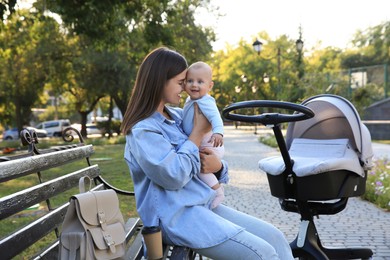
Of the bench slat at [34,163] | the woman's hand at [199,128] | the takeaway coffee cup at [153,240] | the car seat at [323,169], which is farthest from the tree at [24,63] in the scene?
the takeaway coffee cup at [153,240]

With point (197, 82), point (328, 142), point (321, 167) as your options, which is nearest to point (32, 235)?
point (197, 82)

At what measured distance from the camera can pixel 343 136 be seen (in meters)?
3.73

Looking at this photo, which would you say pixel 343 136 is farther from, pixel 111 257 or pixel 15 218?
pixel 15 218

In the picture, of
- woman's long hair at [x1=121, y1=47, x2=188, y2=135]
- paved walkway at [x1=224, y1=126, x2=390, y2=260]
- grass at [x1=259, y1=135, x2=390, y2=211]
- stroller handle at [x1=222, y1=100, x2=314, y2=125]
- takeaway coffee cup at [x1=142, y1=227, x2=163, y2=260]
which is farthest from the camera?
grass at [x1=259, y1=135, x2=390, y2=211]

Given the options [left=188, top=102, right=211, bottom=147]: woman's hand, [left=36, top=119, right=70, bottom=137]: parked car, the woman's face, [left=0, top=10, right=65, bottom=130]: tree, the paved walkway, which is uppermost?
[left=0, top=10, right=65, bottom=130]: tree

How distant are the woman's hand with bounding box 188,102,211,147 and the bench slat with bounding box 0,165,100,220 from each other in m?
0.88

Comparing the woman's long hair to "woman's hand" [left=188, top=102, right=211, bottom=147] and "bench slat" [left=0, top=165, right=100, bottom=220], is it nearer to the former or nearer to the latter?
"woman's hand" [left=188, top=102, right=211, bottom=147]

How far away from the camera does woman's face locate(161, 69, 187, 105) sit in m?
2.31

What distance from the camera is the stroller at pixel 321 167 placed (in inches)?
132

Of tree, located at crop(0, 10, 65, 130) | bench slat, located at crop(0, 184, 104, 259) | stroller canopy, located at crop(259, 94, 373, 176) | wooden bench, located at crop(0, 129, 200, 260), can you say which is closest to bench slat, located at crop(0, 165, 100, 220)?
wooden bench, located at crop(0, 129, 200, 260)

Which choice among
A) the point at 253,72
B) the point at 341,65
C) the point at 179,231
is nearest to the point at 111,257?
the point at 179,231

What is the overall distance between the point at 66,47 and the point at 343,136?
29265 millimetres

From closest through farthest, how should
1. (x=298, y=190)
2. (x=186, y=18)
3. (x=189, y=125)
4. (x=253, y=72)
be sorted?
1. (x=189, y=125)
2. (x=298, y=190)
3. (x=186, y=18)
4. (x=253, y=72)

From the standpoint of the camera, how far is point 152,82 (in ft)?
7.46
